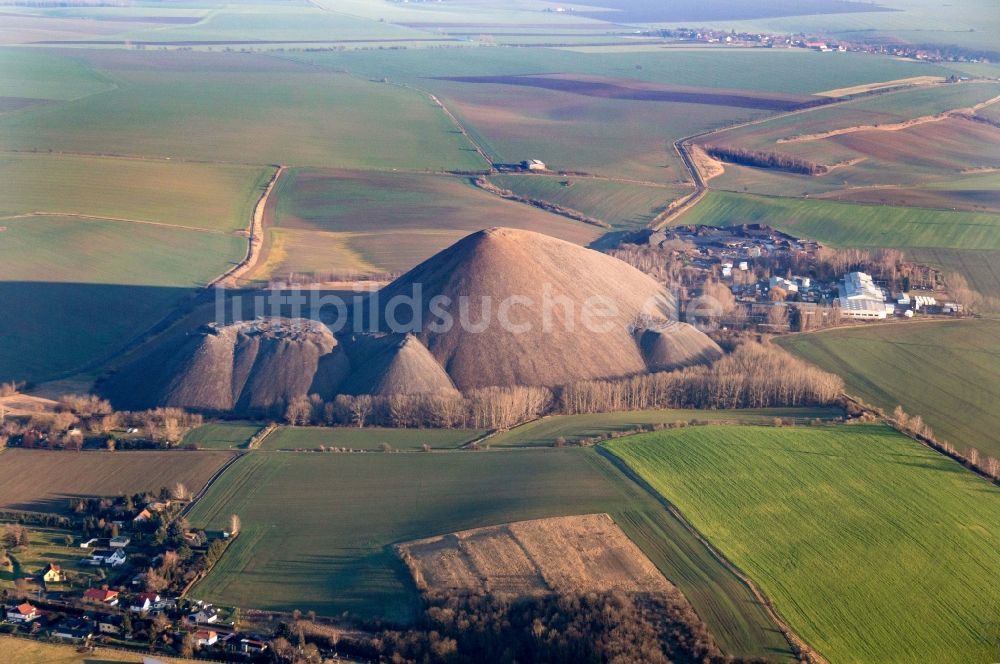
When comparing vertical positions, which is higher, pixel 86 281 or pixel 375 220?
pixel 375 220

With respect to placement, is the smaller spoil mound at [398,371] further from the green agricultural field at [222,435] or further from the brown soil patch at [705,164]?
the brown soil patch at [705,164]

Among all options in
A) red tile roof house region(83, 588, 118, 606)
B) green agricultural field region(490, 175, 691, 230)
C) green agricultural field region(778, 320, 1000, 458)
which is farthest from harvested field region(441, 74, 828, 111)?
red tile roof house region(83, 588, 118, 606)

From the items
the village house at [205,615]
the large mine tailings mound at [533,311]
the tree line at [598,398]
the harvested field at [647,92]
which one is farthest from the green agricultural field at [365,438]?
the harvested field at [647,92]

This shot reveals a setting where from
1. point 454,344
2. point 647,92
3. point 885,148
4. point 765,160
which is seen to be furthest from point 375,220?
point 647,92

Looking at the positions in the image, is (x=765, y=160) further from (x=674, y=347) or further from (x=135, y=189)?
(x=135, y=189)

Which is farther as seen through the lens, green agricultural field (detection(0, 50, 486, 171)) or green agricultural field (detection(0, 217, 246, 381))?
green agricultural field (detection(0, 50, 486, 171))

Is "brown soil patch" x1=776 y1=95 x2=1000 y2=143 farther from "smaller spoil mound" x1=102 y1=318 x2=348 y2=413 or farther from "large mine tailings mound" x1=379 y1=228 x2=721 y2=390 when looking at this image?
"smaller spoil mound" x1=102 y1=318 x2=348 y2=413
